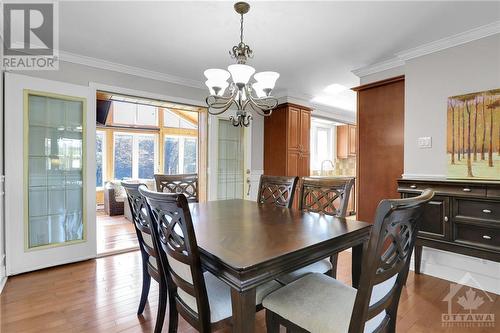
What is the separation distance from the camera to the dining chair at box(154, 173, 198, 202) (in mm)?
2674

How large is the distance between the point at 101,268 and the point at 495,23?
440 cm

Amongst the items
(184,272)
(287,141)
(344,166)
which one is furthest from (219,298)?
(344,166)

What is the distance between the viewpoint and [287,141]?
4379 mm

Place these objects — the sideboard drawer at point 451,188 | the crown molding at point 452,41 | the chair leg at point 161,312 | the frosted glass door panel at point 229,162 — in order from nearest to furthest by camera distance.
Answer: the chair leg at point 161,312 → the sideboard drawer at point 451,188 → the crown molding at point 452,41 → the frosted glass door panel at point 229,162

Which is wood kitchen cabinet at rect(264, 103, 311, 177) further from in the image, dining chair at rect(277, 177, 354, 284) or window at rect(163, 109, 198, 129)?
window at rect(163, 109, 198, 129)

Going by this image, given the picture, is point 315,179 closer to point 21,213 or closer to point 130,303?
point 130,303

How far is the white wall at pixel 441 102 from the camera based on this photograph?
2389mm

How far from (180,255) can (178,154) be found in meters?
7.21

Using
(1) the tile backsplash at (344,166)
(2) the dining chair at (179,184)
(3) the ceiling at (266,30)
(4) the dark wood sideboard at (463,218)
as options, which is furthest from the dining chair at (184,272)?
(1) the tile backsplash at (344,166)

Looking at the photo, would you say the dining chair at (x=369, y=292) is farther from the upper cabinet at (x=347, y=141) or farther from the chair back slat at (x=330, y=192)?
the upper cabinet at (x=347, y=141)

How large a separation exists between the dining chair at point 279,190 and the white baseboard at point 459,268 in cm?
165

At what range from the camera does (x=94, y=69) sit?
10.2 feet

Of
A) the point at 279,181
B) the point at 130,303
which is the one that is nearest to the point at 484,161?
the point at 279,181

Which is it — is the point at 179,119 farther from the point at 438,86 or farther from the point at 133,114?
the point at 438,86
